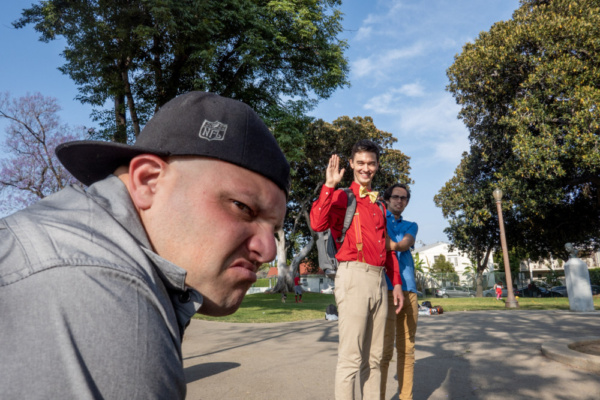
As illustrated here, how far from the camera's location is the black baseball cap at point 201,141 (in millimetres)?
844

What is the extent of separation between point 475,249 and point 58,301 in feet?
82.9

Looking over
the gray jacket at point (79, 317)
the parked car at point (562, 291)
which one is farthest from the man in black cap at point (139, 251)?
the parked car at point (562, 291)

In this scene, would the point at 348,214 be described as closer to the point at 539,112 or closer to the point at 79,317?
the point at 79,317

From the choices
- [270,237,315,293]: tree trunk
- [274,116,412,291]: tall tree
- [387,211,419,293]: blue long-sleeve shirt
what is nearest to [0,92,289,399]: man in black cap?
[387,211,419,293]: blue long-sleeve shirt

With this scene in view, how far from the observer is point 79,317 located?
1.72ft

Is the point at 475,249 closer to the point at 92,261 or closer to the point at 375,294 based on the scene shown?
the point at 375,294

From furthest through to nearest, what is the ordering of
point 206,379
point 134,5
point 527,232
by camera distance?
point 527,232, point 134,5, point 206,379

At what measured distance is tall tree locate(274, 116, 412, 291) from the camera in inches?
972

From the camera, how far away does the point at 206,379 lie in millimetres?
4668

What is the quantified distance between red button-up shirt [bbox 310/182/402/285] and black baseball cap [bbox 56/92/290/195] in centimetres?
222

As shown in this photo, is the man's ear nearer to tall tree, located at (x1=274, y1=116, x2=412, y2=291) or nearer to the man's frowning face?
the man's frowning face

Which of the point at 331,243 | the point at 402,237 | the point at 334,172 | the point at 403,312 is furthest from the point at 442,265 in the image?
the point at 334,172

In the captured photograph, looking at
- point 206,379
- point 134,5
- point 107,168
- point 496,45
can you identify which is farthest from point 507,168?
point 107,168

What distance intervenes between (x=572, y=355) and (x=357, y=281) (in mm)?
3507
